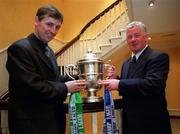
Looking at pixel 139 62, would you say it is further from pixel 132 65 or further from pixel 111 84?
pixel 111 84

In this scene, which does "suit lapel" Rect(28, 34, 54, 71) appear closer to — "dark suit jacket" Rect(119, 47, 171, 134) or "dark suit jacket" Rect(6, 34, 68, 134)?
"dark suit jacket" Rect(6, 34, 68, 134)

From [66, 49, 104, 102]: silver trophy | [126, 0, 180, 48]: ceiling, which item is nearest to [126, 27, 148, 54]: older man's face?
[66, 49, 104, 102]: silver trophy

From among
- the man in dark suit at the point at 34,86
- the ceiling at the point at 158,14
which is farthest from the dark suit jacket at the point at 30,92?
the ceiling at the point at 158,14

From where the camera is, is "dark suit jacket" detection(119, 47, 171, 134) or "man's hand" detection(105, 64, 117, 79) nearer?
"dark suit jacket" detection(119, 47, 171, 134)

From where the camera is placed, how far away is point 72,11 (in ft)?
29.7

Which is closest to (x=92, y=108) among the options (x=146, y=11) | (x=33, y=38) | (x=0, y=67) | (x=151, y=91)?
(x=151, y=91)

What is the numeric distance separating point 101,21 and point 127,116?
5.84 m

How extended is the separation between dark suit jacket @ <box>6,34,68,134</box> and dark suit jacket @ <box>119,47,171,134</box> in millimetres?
484

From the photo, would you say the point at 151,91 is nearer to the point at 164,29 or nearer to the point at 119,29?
the point at 164,29

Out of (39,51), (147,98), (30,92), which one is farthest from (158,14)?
(30,92)

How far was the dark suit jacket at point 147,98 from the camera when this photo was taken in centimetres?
178

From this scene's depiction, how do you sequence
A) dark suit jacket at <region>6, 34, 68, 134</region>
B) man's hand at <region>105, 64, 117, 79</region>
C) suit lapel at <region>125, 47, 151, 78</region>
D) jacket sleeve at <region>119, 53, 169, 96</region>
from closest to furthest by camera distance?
dark suit jacket at <region>6, 34, 68, 134</region> < jacket sleeve at <region>119, 53, 169, 96</region> < suit lapel at <region>125, 47, 151, 78</region> < man's hand at <region>105, 64, 117, 79</region>

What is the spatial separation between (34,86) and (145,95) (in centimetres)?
71

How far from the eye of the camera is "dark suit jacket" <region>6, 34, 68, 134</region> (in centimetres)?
146
